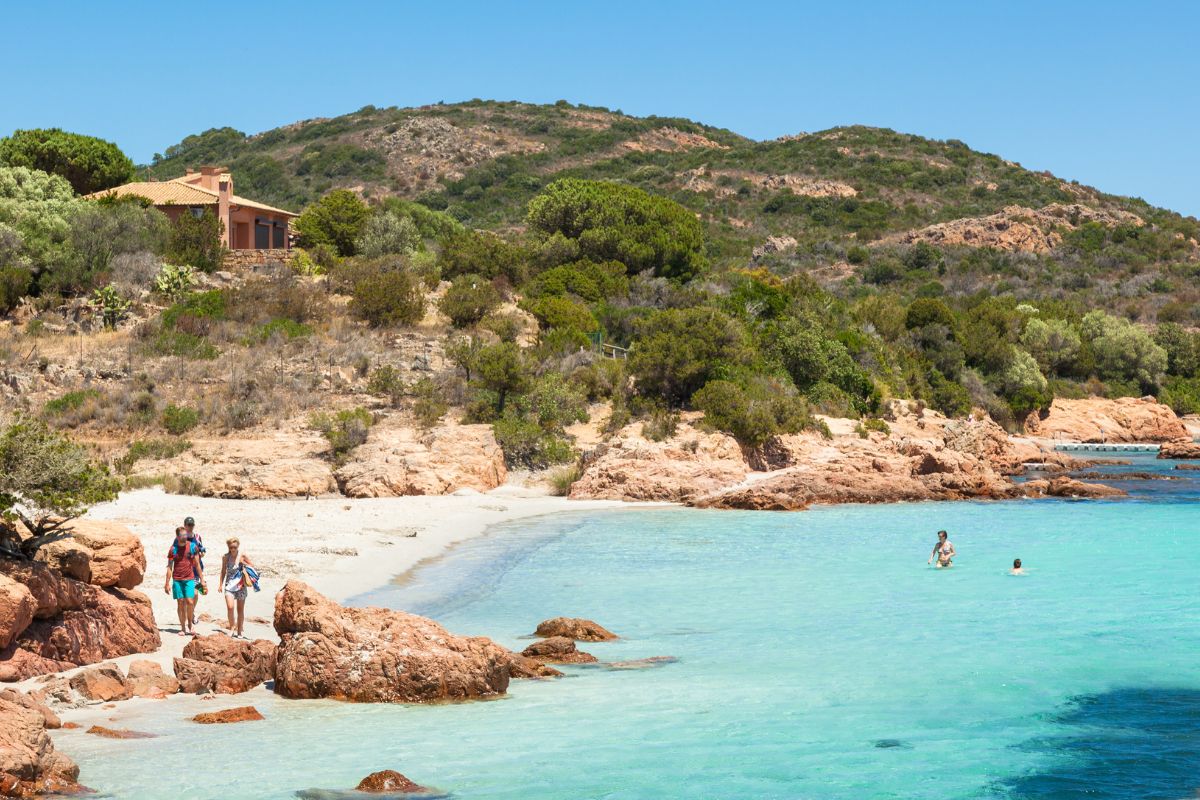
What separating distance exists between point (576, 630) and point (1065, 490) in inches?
802

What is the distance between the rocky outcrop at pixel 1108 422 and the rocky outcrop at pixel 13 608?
1710 inches

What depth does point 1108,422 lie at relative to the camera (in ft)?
160

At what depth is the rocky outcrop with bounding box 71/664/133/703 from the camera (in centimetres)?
961

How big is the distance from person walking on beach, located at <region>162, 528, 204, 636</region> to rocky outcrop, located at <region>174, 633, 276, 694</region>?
84 cm

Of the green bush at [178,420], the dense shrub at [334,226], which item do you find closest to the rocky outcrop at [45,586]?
the green bush at [178,420]

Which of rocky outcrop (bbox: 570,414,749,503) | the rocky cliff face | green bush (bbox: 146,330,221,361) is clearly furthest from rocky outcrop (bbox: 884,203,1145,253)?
the rocky cliff face

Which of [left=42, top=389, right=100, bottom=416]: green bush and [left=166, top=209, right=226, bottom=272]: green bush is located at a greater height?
[left=166, top=209, right=226, bottom=272]: green bush

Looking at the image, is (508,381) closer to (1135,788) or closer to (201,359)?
(201,359)

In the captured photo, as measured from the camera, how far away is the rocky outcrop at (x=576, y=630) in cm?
1288

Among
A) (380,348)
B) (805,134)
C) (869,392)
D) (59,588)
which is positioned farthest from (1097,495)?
(805,134)

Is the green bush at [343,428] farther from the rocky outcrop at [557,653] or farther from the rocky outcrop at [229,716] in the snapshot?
the rocky outcrop at [229,716]

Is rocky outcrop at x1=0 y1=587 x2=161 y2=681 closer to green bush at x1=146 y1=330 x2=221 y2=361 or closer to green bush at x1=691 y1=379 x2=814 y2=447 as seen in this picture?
green bush at x1=691 y1=379 x2=814 y2=447

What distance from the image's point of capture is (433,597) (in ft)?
50.1

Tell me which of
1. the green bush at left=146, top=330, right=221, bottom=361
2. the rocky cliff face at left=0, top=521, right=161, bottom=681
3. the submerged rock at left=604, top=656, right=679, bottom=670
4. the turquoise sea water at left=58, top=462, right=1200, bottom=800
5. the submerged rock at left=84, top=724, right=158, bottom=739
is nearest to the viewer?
the turquoise sea water at left=58, top=462, right=1200, bottom=800
